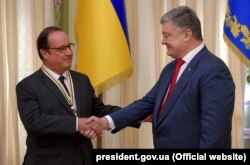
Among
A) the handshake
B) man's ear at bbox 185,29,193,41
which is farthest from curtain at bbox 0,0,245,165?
man's ear at bbox 185,29,193,41

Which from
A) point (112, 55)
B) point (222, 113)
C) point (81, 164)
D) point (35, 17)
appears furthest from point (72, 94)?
point (35, 17)

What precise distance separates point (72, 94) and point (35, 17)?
3.72 feet

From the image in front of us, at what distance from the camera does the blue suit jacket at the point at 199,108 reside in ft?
6.23

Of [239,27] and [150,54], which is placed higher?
[239,27]

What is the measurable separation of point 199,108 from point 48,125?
81 centimetres

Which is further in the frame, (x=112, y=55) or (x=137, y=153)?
(x=112, y=55)

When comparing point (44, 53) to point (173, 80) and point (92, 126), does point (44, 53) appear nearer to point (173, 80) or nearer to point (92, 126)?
point (92, 126)

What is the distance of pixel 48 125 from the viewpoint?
225cm

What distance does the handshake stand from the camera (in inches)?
91.3

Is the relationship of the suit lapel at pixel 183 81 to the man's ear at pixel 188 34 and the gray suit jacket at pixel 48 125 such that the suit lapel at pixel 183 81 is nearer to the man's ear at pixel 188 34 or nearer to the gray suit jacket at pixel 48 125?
the man's ear at pixel 188 34

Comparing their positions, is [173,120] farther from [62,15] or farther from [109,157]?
[62,15]

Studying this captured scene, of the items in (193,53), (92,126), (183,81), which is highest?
(193,53)

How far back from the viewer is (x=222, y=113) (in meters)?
1.90

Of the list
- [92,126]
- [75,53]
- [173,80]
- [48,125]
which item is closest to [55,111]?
[48,125]
